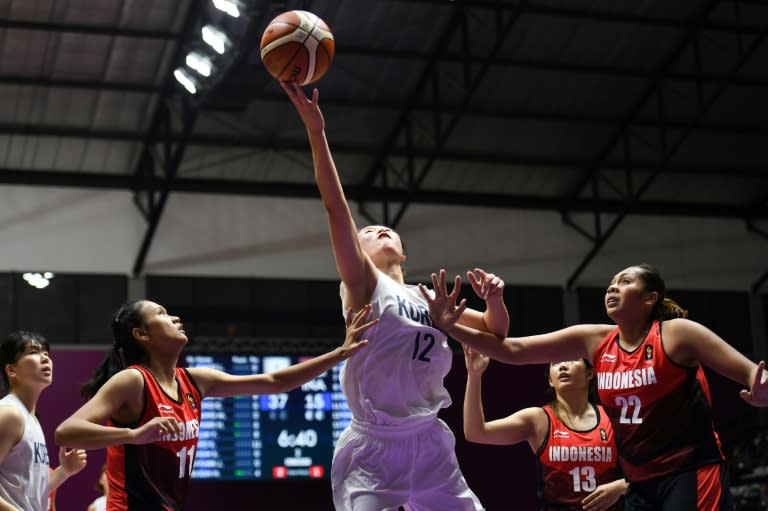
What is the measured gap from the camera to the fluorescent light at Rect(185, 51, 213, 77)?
13.6 metres

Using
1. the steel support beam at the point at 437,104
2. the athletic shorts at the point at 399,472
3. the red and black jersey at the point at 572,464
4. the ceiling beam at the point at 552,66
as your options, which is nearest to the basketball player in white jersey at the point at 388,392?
the athletic shorts at the point at 399,472

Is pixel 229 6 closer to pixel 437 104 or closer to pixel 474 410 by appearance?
pixel 437 104

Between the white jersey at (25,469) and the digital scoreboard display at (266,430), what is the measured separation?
30.5ft

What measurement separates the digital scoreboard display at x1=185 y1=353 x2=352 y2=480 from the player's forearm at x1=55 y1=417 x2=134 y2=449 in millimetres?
10854

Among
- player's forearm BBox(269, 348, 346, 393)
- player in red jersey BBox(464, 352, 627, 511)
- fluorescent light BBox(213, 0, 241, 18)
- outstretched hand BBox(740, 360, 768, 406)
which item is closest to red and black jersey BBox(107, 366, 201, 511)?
player's forearm BBox(269, 348, 346, 393)

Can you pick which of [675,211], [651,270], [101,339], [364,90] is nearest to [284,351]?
[101,339]

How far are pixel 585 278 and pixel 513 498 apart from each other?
422cm

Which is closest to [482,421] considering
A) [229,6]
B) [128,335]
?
[128,335]

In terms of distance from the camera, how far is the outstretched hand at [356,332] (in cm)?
457

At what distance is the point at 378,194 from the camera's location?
17.9 m

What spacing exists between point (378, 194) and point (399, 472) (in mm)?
13446

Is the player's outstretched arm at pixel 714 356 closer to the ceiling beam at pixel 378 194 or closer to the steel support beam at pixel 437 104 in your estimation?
the steel support beam at pixel 437 104

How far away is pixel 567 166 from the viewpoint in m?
18.5

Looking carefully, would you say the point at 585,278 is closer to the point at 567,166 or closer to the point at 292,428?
the point at 567,166
